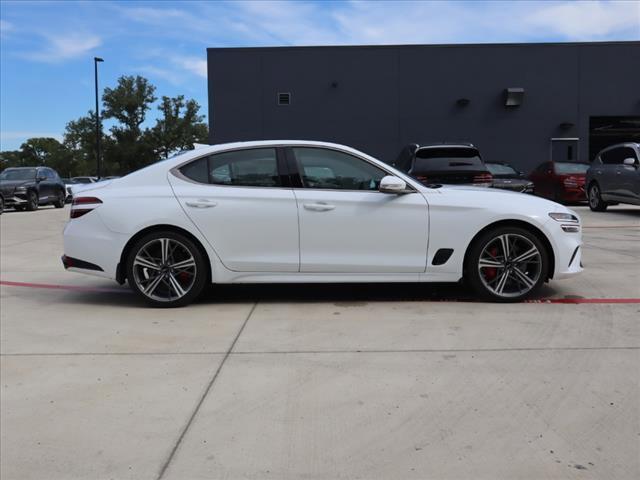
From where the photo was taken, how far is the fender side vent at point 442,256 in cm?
559

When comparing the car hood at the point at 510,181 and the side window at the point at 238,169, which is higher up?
the car hood at the point at 510,181

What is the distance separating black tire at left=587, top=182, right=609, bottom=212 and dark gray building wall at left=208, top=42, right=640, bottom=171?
32.3 ft

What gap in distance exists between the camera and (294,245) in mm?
5570

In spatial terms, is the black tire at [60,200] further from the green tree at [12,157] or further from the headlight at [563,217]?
the green tree at [12,157]

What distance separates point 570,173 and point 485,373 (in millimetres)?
15971

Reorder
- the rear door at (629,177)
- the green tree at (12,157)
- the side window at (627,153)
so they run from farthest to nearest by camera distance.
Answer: the green tree at (12,157) < the side window at (627,153) < the rear door at (629,177)

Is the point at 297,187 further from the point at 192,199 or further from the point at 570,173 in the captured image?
the point at 570,173

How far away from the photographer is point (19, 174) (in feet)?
73.0

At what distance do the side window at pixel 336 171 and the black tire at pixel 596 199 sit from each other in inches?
461

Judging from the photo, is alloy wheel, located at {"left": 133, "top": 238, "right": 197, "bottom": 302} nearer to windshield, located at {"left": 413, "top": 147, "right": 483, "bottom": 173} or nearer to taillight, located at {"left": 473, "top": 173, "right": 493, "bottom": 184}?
windshield, located at {"left": 413, "top": 147, "right": 483, "bottom": 173}

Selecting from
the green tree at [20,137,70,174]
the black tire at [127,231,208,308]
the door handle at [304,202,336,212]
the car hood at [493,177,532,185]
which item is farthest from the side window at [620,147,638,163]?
the green tree at [20,137,70,174]

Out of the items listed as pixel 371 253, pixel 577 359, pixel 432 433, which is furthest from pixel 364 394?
pixel 371 253

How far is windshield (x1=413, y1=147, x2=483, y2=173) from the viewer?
10.2 meters

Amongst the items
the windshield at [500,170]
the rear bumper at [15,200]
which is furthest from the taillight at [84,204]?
the rear bumper at [15,200]
